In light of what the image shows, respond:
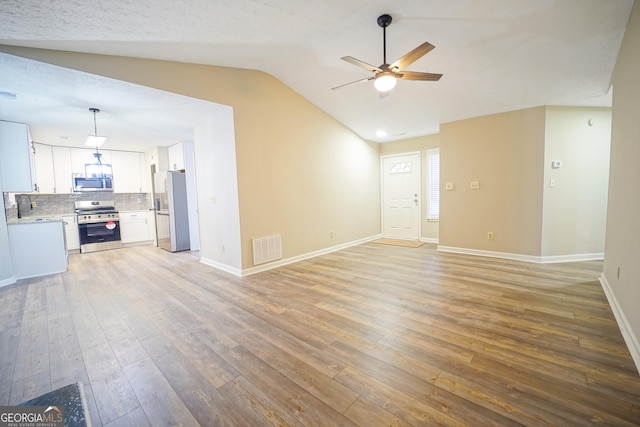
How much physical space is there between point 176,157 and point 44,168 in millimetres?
2772

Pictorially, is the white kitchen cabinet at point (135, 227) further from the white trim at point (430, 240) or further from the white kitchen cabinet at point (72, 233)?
the white trim at point (430, 240)

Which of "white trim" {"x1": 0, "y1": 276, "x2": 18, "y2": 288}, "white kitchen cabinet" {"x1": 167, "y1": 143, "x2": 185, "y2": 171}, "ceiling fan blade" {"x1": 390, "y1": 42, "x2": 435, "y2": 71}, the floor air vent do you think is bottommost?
"white trim" {"x1": 0, "y1": 276, "x2": 18, "y2": 288}

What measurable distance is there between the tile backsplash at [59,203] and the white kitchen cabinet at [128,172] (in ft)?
1.17

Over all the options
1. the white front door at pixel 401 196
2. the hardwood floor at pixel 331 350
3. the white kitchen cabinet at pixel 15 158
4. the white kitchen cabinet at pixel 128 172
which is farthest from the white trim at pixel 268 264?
the white kitchen cabinet at pixel 128 172

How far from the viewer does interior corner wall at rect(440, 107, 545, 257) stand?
4.34 metres

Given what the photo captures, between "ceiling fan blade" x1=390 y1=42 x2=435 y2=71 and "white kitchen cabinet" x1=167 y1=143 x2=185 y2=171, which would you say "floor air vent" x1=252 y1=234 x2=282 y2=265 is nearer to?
"ceiling fan blade" x1=390 y1=42 x2=435 y2=71

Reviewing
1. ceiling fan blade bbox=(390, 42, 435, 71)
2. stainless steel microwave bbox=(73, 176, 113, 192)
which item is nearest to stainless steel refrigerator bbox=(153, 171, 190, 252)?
stainless steel microwave bbox=(73, 176, 113, 192)

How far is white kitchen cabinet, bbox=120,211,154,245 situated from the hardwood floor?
9.81ft

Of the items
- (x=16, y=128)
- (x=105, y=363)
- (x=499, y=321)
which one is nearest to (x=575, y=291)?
(x=499, y=321)

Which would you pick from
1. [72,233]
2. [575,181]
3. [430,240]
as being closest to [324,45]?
[575,181]

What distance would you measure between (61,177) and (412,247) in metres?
8.18

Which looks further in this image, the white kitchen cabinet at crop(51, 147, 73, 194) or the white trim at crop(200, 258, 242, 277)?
the white kitchen cabinet at crop(51, 147, 73, 194)

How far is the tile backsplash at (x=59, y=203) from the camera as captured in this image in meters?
5.64

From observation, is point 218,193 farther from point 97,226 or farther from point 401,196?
point 401,196
